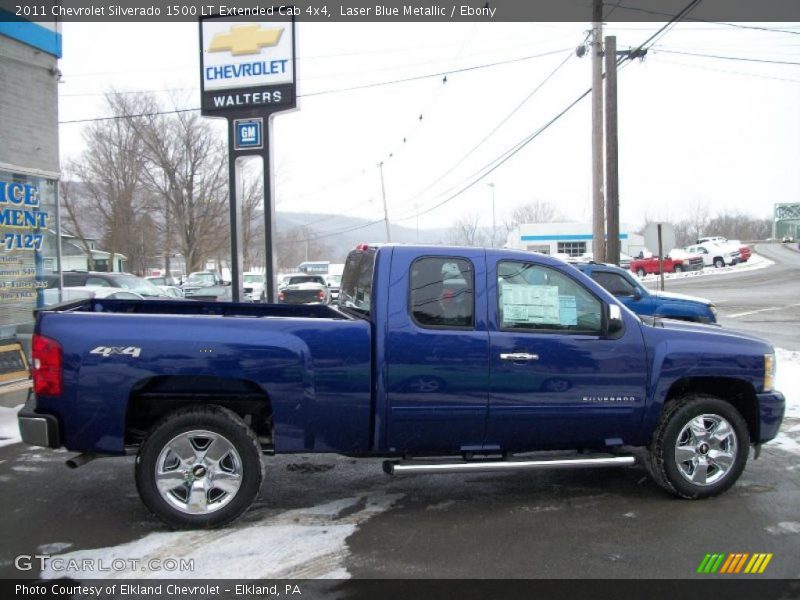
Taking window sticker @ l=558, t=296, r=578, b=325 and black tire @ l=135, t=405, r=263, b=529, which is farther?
window sticker @ l=558, t=296, r=578, b=325

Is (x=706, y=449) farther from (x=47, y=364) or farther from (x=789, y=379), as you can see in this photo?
(x=789, y=379)

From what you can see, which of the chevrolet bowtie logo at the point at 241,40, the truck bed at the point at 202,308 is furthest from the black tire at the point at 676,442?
the chevrolet bowtie logo at the point at 241,40

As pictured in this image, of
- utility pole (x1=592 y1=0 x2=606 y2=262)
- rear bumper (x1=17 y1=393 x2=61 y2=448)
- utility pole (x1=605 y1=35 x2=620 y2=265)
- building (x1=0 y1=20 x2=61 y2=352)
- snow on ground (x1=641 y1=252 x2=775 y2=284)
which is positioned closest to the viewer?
rear bumper (x1=17 y1=393 x2=61 y2=448)

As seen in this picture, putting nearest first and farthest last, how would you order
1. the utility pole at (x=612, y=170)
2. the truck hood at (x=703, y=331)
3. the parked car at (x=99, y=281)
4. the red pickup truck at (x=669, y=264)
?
the truck hood at (x=703, y=331) < the utility pole at (x=612, y=170) < the parked car at (x=99, y=281) < the red pickup truck at (x=669, y=264)

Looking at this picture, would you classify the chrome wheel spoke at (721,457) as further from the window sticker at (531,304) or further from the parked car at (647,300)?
the parked car at (647,300)

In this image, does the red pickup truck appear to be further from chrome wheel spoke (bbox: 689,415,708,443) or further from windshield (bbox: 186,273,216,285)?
chrome wheel spoke (bbox: 689,415,708,443)

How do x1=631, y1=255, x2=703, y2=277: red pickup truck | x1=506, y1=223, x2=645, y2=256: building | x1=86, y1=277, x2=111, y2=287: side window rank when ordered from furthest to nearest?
x1=506, y1=223, x2=645, y2=256: building → x1=631, y1=255, x2=703, y2=277: red pickup truck → x1=86, y1=277, x2=111, y2=287: side window

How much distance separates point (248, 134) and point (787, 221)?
9250 centimetres

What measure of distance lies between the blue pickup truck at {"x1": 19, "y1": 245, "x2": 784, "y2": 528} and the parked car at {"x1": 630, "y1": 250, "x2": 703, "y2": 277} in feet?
139

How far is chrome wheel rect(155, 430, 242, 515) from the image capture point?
4336 mm

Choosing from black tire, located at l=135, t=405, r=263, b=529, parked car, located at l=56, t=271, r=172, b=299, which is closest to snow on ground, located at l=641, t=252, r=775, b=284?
parked car, located at l=56, t=271, r=172, b=299

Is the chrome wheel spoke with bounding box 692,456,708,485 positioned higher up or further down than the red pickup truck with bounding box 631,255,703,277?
further down

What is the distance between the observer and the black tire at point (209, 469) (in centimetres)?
428

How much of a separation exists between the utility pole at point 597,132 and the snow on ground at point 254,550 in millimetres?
11568
